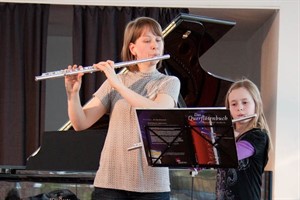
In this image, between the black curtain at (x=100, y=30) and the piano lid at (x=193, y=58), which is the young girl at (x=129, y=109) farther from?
the black curtain at (x=100, y=30)

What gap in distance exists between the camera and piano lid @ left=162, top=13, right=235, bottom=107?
2.71 meters

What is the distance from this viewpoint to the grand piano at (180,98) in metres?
2.52

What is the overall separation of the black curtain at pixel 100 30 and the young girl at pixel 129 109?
231cm

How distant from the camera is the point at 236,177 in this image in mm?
1743

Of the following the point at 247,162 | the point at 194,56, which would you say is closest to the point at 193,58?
the point at 194,56

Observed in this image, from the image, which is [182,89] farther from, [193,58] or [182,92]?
[193,58]

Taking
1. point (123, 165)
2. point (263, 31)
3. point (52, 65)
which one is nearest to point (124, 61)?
point (123, 165)

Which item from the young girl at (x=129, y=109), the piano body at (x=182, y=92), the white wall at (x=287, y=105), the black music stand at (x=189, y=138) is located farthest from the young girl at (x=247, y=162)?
the white wall at (x=287, y=105)

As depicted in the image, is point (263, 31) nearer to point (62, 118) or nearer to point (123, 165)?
point (62, 118)

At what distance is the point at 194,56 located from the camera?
2.91m

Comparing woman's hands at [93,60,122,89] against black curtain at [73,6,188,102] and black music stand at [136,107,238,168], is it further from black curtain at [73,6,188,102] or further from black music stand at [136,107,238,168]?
black curtain at [73,6,188,102]

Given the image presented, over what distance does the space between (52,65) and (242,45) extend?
1.81 metres

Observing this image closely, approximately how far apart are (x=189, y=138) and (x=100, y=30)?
8.32 feet

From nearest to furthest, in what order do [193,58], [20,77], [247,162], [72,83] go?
[72,83] < [247,162] < [193,58] < [20,77]
